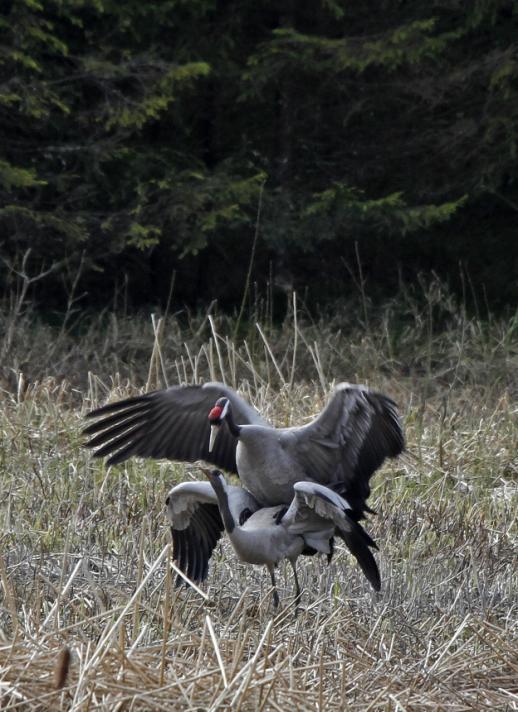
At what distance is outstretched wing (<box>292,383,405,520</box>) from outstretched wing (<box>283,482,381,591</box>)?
1.05 ft

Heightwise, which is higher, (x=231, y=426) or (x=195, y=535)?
(x=231, y=426)

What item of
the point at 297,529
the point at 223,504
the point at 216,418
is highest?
the point at 216,418

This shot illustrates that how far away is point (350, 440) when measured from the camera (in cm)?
478

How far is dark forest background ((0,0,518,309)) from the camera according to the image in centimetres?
1162

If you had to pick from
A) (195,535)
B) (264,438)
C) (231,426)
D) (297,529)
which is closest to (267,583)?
(195,535)

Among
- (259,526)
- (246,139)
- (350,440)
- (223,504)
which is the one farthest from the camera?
(246,139)

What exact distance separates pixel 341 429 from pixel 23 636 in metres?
1.60

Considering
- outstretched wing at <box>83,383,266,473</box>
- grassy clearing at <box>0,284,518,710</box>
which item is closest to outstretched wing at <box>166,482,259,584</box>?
grassy clearing at <box>0,284,518,710</box>

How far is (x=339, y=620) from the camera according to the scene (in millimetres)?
3758

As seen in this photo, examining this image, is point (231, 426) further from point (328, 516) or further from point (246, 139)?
point (246, 139)

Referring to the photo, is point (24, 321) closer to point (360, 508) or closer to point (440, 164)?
point (440, 164)

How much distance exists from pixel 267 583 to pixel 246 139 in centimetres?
860

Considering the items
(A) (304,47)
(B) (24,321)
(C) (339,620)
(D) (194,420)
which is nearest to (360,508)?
(D) (194,420)

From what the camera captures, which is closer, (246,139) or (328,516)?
(328,516)
